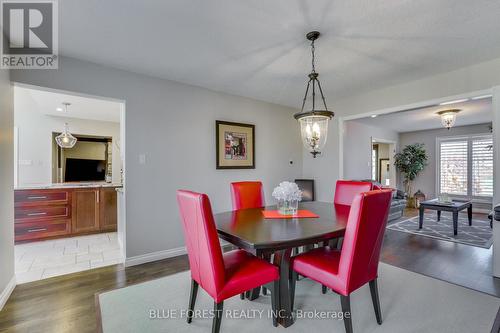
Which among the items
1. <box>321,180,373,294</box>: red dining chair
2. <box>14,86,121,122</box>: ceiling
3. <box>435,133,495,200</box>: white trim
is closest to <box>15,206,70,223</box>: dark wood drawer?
<box>14,86,121,122</box>: ceiling

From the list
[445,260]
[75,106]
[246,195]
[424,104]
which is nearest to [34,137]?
[75,106]

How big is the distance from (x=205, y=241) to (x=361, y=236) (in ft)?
3.29

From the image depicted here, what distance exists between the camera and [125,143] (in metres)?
2.93

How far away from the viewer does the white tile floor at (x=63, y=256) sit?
9.17ft

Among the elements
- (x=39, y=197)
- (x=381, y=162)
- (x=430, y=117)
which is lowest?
(x=39, y=197)

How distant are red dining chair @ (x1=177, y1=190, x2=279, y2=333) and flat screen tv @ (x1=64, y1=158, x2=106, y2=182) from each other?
15.7ft

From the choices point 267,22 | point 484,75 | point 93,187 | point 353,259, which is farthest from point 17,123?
point 484,75

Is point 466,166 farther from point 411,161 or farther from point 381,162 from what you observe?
point 381,162

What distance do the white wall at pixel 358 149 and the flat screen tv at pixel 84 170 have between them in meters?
5.51

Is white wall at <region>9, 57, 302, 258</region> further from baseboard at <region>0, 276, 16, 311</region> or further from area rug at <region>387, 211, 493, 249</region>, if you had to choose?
area rug at <region>387, 211, 493, 249</region>

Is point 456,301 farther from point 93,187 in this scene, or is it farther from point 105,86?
point 93,187

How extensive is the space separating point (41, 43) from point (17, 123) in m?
3.33

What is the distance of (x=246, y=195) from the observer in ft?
9.31

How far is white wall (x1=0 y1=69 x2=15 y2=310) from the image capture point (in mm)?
2102
